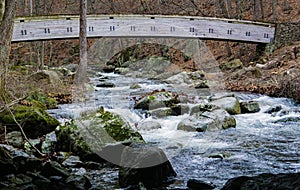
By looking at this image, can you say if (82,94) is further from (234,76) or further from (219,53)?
(219,53)

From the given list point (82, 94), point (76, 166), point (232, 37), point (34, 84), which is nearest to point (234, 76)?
point (232, 37)

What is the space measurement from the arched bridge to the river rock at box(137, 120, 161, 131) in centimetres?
926

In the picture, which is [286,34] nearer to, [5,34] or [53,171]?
[5,34]

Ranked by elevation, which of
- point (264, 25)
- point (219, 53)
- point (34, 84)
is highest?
point (264, 25)

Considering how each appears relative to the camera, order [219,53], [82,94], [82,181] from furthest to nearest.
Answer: [219,53], [82,94], [82,181]

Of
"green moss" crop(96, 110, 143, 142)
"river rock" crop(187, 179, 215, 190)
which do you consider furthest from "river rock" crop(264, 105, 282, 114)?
"river rock" crop(187, 179, 215, 190)

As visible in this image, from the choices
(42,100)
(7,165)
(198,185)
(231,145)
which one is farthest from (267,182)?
(42,100)

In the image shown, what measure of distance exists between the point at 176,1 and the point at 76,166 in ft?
68.7

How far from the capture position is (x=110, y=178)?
4395mm

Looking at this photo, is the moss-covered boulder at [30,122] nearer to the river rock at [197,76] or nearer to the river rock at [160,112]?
the river rock at [160,112]

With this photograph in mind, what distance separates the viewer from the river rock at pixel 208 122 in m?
7.02

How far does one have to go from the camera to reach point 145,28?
1625 cm

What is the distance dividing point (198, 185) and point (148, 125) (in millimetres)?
3371

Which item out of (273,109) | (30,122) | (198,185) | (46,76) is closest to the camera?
(198,185)
